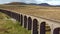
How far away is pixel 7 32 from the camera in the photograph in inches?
2058

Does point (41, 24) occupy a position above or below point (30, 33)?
above

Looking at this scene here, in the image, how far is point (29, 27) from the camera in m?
56.1

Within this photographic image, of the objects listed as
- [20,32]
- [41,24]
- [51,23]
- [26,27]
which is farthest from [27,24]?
[51,23]

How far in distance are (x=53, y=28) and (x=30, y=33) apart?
1760 cm

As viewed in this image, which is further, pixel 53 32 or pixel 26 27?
pixel 26 27

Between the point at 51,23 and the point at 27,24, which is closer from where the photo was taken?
the point at 51,23

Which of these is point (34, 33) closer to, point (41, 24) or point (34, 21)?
point (34, 21)

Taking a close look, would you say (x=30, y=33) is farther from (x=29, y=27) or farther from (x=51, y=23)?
(x=51, y=23)

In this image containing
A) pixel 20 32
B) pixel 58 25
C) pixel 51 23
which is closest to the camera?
pixel 58 25

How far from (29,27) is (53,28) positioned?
78.6 feet

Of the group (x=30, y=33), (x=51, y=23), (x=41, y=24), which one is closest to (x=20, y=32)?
(x=30, y=33)

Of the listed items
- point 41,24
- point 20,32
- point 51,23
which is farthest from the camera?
point 20,32

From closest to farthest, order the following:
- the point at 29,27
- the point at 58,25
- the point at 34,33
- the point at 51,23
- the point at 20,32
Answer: the point at 58,25 < the point at 51,23 < the point at 34,33 < the point at 20,32 < the point at 29,27

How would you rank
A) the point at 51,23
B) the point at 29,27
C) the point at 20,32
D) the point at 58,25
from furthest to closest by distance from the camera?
the point at 29,27, the point at 20,32, the point at 51,23, the point at 58,25
